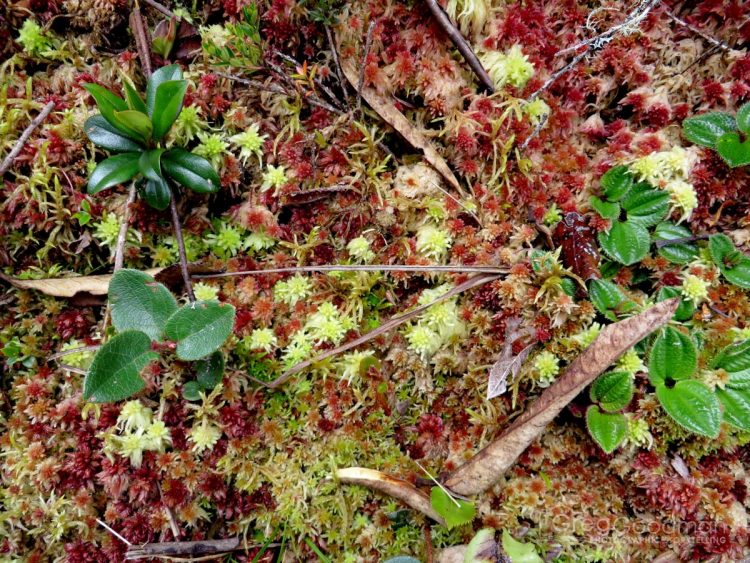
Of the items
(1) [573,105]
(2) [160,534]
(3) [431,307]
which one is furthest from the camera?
(1) [573,105]

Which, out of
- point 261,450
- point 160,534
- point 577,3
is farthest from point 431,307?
point 577,3

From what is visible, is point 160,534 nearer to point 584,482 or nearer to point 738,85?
point 584,482

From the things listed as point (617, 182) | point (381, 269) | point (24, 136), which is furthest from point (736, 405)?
point (24, 136)

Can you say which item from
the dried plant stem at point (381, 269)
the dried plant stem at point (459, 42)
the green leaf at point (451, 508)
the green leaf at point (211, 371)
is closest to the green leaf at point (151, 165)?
the dried plant stem at point (381, 269)

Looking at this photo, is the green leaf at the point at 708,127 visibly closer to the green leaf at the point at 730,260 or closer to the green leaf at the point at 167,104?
the green leaf at the point at 730,260

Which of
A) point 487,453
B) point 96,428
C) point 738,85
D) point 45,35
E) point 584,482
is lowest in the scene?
point 584,482

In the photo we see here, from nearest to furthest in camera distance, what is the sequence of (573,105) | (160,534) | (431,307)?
(160,534)
(431,307)
(573,105)

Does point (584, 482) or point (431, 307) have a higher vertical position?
point (431, 307)
